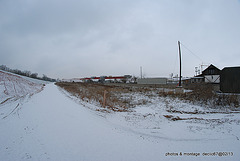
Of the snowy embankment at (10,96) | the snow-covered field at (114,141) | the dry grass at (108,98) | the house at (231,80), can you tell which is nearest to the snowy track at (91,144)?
the snow-covered field at (114,141)

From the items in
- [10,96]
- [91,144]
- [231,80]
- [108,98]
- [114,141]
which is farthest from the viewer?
[231,80]

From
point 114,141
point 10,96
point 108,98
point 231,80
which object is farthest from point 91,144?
point 231,80

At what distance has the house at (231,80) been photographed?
11484 millimetres

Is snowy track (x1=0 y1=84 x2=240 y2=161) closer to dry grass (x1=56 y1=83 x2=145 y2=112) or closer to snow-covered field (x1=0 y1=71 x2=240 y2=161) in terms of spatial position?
snow-covered field (x1=0 y1=71 x2=240 y2=161)

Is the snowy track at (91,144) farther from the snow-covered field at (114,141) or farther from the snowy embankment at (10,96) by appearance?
the snowy embankment at (10,96)

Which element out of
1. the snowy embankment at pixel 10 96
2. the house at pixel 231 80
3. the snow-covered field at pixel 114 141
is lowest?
the snow-covered field at pixel 114 141

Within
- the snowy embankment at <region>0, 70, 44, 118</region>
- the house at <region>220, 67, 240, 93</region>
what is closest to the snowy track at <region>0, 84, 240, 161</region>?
the snowy embankment at <region>0, 70, 44, 118</region>

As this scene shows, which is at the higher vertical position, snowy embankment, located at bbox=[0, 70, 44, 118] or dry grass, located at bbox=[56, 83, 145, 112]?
snowy embankment, located at bbox=[0, 70, 44, 118]

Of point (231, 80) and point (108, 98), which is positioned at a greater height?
point (231, 80)

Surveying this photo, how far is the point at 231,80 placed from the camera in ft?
38.6

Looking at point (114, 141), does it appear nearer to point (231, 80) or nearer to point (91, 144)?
point (91, 144)

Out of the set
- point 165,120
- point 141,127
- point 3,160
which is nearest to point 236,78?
point 165,120

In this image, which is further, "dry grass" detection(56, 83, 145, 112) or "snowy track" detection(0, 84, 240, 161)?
"dry grass" detection(56, 83, 145, 112)

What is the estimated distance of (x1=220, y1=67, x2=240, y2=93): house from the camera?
11484 mm
